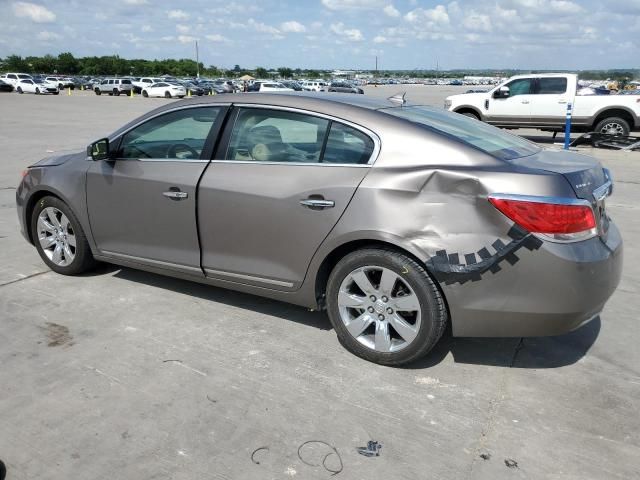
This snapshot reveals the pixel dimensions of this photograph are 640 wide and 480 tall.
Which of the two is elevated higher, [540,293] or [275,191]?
[275,191]

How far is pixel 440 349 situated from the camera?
3.76 meters

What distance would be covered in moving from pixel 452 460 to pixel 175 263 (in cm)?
243

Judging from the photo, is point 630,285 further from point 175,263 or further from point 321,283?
point 175,263

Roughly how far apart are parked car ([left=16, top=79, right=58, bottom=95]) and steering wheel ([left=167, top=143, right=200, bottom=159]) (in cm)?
5114

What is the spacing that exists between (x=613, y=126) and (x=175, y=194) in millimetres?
14515

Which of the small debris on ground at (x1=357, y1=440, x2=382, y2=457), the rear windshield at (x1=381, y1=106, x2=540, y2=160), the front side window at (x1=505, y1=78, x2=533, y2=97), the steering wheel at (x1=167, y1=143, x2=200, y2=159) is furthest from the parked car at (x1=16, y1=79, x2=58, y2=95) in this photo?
the small debris on ground at (x1=357, y1=440, x2=382, y2=457)

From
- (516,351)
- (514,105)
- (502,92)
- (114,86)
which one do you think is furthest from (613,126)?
(114,86)

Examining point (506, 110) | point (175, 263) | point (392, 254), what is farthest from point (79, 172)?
point (506, 110)

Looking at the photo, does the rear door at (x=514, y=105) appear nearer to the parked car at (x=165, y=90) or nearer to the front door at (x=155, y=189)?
the front door at (x=155, y=189)

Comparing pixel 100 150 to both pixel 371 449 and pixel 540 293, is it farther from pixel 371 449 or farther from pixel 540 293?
pixel 540 293

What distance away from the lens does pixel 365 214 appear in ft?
10.9

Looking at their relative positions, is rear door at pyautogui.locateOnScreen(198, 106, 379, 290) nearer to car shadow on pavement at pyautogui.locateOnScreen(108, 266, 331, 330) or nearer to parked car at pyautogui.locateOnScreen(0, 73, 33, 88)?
car shadow on pavement at pyautogui.locateOnScreen(108, 266, 331, 330)

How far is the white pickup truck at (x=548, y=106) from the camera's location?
15.1 metres

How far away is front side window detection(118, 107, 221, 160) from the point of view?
4105 millimetres
